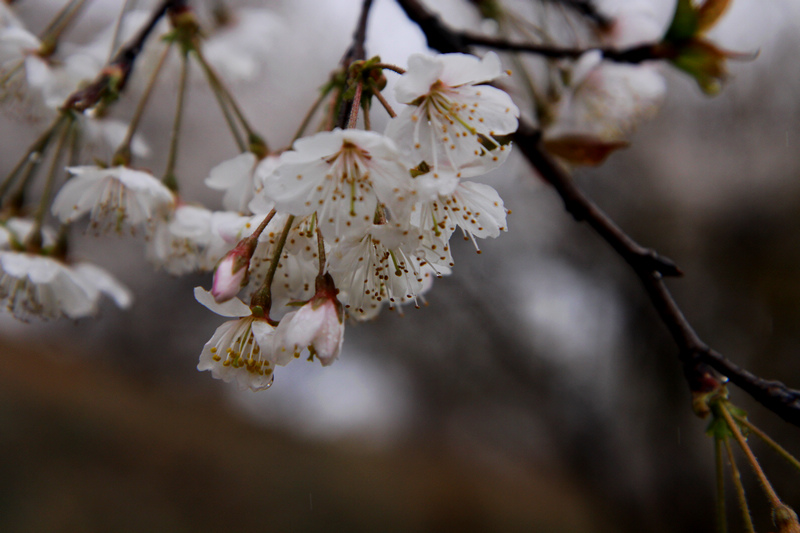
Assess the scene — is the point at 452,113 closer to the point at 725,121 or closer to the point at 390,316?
the point at 390,316

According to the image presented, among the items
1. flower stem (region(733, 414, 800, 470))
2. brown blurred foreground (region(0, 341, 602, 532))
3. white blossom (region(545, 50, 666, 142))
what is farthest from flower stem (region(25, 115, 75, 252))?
brown blurred foreground (region(0, 341, 602, 532))

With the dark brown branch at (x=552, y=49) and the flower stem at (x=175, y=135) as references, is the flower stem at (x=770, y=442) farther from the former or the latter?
the flower stem at (x=175, y=135)

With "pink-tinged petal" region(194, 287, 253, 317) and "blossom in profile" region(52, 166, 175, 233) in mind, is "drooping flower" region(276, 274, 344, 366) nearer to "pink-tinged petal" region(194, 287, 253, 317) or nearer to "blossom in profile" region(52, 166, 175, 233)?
"pink-tinged petal" region(194, 287, 253, 317)

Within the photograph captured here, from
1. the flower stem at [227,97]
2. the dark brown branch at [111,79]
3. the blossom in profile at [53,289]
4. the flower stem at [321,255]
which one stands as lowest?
the blossom in profile at [53,289]

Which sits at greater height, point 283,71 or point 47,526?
point 283,71

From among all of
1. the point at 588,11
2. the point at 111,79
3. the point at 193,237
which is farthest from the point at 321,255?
the point at 588,11

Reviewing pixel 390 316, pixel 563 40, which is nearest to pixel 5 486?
pixel 390 316

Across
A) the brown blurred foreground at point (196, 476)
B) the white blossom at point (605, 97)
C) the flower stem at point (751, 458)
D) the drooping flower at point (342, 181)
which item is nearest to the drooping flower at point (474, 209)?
the drooping flower at point (342, 181)
